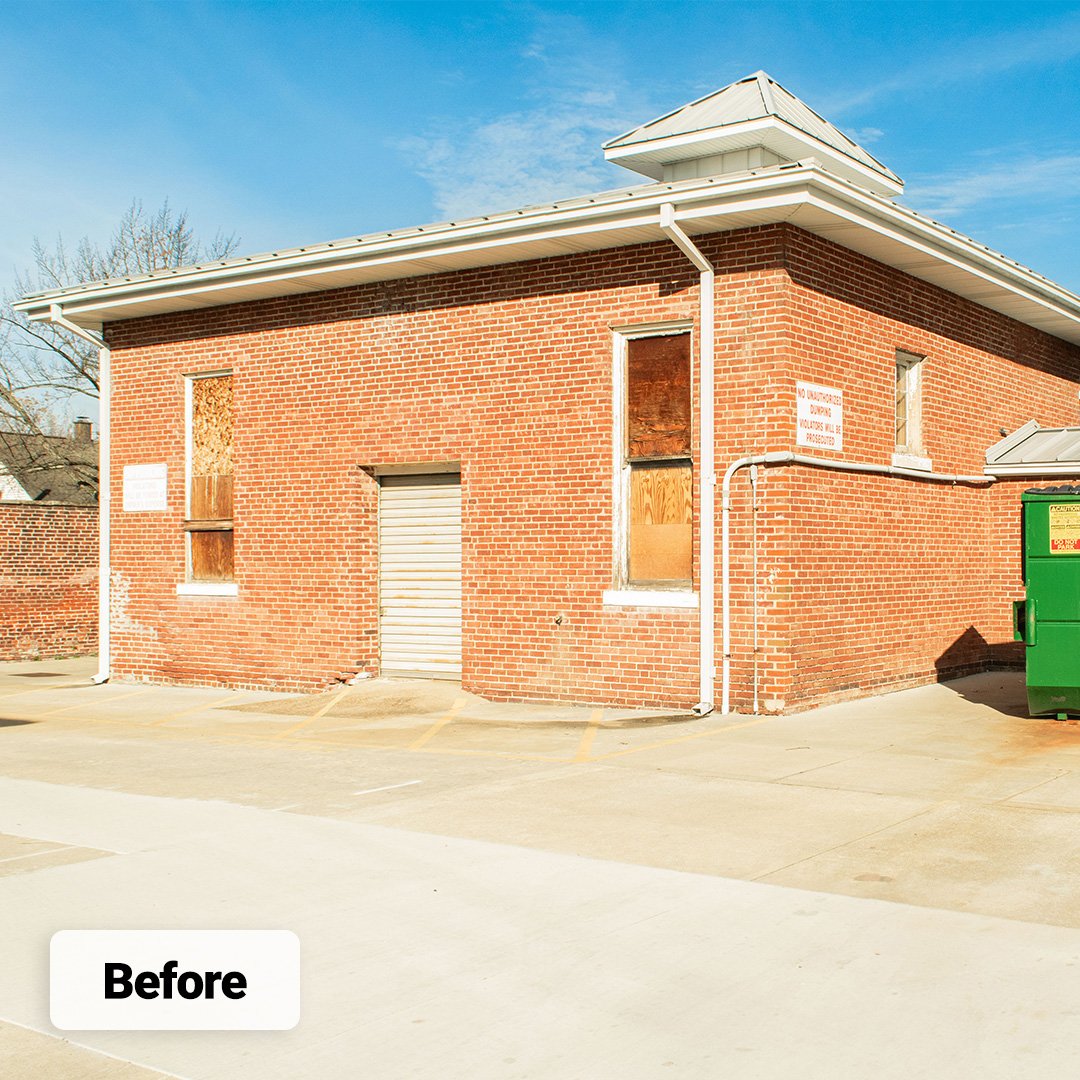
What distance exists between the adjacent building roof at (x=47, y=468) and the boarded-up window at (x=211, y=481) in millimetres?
15601

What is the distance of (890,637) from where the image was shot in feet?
46.5

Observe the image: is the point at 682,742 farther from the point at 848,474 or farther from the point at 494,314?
the point at 494,314

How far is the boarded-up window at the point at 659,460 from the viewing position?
1317cm

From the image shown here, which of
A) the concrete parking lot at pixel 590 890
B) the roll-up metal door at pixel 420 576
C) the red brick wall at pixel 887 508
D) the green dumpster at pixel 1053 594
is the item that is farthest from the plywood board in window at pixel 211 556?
the green dumpster at pixel 1053 594

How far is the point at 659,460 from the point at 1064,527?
391cm

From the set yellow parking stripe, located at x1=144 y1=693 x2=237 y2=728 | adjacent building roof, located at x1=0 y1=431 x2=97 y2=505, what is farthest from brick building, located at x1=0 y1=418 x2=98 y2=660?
adjacent building roof, located at x1=0 y1=431 x2=97 y2=505

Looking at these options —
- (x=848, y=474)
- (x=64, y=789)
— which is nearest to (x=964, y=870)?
(x=64, y=789)

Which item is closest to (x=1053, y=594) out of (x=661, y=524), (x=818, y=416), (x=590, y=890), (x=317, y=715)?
(x=818, y=416)

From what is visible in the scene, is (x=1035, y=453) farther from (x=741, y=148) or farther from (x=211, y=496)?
(x=211, y=496)

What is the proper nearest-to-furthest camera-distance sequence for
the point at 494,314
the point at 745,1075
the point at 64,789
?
the point at 745,1075
the point at 64,789
the point at 494,314

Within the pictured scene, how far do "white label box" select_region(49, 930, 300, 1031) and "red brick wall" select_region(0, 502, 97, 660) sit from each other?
60.9ft

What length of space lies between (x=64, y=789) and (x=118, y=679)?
8.55 m

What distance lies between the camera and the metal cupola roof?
16.0 m

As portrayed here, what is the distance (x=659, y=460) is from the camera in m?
13.3
